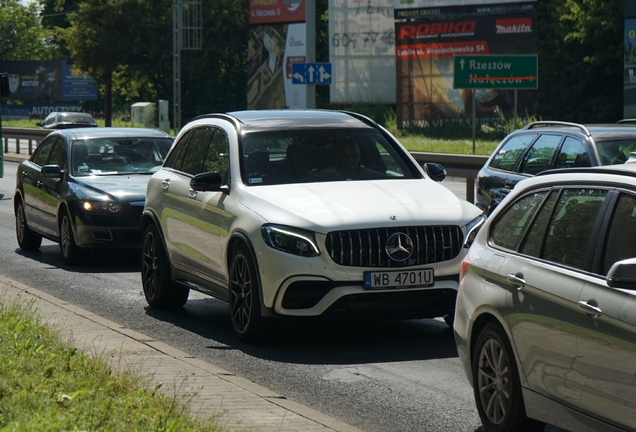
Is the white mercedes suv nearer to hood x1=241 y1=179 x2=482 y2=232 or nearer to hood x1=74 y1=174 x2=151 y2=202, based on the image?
hood x1=241 y1=179 x2=482 y2=232

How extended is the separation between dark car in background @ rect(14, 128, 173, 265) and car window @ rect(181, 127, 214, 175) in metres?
3.07

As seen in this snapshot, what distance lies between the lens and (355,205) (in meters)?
8.63

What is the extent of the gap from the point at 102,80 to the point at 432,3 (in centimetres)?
2407

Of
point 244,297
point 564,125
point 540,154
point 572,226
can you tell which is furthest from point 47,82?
point 572,226

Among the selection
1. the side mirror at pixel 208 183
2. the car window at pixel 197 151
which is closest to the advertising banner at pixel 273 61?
the car window at pixel 197 151

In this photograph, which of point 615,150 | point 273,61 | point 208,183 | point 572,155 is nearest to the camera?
point 208,183

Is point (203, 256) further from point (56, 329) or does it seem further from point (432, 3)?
point (432, 3)

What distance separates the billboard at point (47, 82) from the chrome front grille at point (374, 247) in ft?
286

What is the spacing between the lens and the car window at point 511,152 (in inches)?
503

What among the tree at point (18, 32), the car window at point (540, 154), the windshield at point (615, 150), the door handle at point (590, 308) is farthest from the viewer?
the tree at point (18, 32)

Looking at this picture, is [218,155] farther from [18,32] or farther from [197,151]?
[18,32]

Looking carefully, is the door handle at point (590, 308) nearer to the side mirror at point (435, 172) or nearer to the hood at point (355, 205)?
the hood at point (355, 205)

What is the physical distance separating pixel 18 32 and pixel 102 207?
107m

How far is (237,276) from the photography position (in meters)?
8.91
